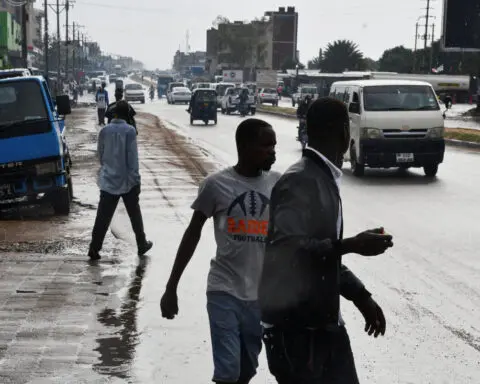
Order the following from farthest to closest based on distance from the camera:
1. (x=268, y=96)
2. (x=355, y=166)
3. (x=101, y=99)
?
1. (x=268, y=96)
2. (x=101, y=99)
3. (x=355, y=166)

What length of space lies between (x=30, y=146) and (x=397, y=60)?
13203cm

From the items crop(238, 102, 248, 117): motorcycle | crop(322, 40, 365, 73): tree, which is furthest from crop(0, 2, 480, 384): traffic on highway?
crop(322, 40, 365, 73): tree

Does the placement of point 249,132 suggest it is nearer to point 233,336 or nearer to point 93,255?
point 233,336

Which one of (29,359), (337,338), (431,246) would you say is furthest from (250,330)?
(431,246)

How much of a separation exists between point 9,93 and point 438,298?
8.12 meters

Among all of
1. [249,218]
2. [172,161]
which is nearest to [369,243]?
[249,218]

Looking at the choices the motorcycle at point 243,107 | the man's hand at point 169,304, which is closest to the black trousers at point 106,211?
the man's hand at point 169,304

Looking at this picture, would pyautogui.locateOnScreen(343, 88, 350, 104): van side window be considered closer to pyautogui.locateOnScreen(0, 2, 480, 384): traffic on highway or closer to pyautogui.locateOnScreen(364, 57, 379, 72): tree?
pyautogui.locateOnScreen(0, 2, 480, 384): traffic on highway

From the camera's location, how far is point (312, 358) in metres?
4.16

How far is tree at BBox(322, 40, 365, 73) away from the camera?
139 m

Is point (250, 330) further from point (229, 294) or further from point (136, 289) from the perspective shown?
point (136, 289)

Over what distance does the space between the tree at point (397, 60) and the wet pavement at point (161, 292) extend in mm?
123081

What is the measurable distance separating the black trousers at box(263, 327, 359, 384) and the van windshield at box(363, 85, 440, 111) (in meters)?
17.9

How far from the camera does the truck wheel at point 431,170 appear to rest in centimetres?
2172
